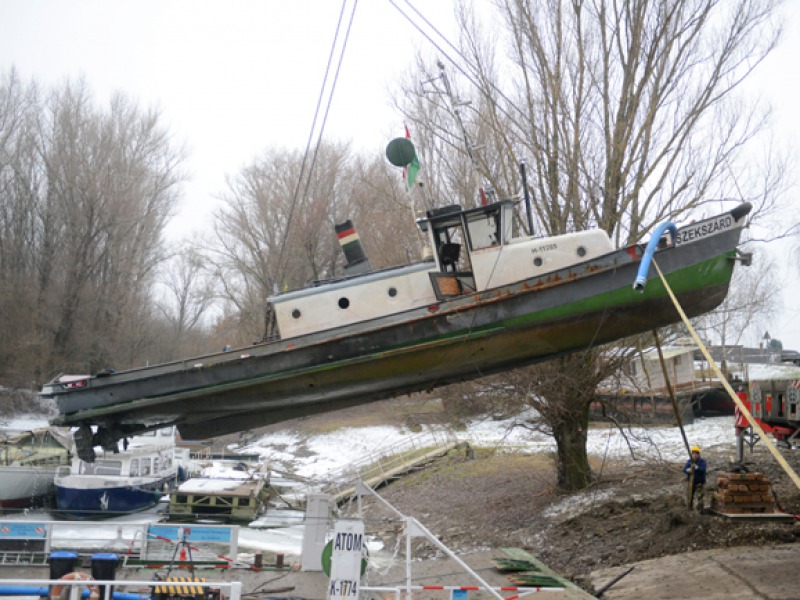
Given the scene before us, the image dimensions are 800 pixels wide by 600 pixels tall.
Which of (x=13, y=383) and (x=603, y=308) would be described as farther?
(x=13, y=383)

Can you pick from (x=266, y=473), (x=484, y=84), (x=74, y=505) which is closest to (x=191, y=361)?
(x=484, y=84)

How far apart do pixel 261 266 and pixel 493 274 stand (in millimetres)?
27349

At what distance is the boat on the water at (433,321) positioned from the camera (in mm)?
9641

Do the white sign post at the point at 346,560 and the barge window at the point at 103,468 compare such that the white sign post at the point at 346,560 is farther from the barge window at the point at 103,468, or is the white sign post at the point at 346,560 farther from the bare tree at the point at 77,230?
the bare tree at the point at 77,230

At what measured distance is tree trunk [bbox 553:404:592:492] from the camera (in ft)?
49.5

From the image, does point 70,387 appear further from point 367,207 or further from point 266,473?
point 367,207

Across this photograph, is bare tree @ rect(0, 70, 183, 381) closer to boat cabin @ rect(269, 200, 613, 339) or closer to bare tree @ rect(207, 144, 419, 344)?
bare tree @ rect(207, 144, 419, 344)

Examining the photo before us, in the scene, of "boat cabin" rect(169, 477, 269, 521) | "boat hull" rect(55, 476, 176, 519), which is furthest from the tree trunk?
"boat hull" rect(55, 476, 176, 519)

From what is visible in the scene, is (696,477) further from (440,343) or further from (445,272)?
(445,272)

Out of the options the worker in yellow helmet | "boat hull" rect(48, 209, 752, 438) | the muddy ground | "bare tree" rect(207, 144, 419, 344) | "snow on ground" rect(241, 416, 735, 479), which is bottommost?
the muddy ground

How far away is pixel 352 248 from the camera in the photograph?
423 inches

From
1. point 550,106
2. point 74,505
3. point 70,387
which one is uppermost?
point 550,106

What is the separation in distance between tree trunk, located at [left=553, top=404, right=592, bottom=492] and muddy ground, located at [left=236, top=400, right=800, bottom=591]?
12.2 inches

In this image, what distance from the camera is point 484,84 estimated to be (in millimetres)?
15625
